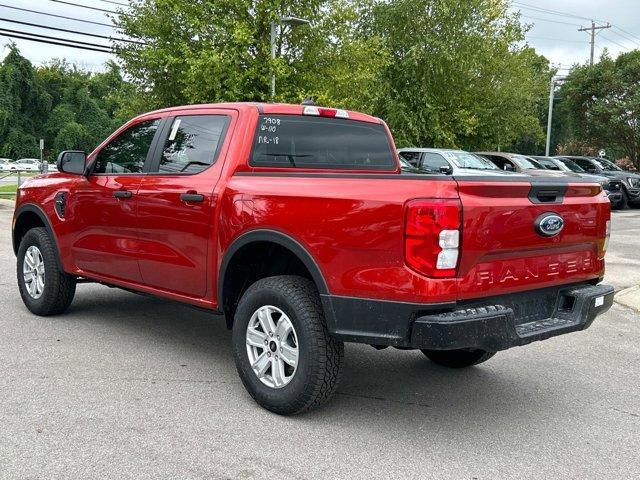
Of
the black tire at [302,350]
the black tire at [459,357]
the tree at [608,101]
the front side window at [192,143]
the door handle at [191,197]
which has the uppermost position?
the tree at [608,101]

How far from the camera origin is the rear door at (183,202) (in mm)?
4453

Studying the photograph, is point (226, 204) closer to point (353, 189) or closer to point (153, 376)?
point (353, 189)

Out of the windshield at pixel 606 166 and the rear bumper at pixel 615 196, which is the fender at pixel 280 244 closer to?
the rear bumper at pixel 615 196

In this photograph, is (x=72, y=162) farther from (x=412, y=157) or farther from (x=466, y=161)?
(x=412, y=157)

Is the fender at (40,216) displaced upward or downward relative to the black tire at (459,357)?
upward

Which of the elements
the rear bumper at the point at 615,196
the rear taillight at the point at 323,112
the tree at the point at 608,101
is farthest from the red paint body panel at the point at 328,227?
the tree at the point at 608,101

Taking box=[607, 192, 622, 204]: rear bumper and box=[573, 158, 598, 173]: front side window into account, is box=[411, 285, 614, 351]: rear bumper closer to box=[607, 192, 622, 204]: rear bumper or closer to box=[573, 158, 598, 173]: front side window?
box=[607, 192, 622, 204]: rear bumper

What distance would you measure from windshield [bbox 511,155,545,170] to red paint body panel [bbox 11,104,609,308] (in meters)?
15.8

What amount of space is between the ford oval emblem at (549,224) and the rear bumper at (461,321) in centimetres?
34

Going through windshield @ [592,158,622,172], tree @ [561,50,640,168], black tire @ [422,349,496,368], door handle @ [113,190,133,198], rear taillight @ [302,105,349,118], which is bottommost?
black tire @ [422,349,496,368]

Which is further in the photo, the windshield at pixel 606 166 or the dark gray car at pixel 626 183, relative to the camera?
the windshield at pixel 606 166

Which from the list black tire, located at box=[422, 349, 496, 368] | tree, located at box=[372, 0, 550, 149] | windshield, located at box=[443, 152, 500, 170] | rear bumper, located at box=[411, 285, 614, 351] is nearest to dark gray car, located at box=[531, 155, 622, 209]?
windshield, located at box=[443, 152, 500, 170]

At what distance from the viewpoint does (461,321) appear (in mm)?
3303

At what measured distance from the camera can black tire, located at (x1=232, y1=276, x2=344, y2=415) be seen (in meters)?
3.70
